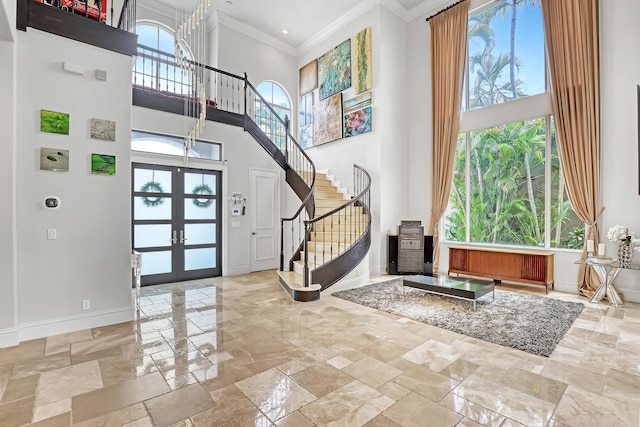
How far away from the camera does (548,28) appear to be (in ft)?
18.9

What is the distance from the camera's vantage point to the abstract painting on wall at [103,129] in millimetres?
3914

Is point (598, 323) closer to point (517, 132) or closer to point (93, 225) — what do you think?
point (517, 132)

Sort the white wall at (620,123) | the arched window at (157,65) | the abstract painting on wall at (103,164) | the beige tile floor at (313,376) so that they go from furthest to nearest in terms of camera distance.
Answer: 1. the arched window at (157,65)
2. the white wall at (620,123)
3. the abstract painting on wall at (103,164)
4. the beige tile floor at (313,376)

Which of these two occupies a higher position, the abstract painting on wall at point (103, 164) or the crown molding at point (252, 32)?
the crown molding at point (252, 32)

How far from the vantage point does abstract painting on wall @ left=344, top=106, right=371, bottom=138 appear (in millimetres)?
7617

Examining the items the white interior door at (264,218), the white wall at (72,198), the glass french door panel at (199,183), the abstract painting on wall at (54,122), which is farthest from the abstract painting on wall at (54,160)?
the white interior door at (264,218)

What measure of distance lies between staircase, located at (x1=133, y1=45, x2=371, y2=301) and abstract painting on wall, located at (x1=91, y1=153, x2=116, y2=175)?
246 centimetres

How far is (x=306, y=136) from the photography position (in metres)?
9.65

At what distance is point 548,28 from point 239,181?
6.67m

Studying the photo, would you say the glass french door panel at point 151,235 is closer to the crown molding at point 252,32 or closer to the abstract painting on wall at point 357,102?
the abstract painting on wall at point 357,102

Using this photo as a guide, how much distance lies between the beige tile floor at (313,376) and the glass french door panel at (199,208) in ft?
9.64

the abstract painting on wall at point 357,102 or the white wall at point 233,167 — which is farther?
the abstract painting on wall at point 357,102

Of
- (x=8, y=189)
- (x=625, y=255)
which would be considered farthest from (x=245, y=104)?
(x=625, y=255)

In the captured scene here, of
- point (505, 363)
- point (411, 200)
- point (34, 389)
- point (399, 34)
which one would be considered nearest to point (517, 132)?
point (411, 200)
